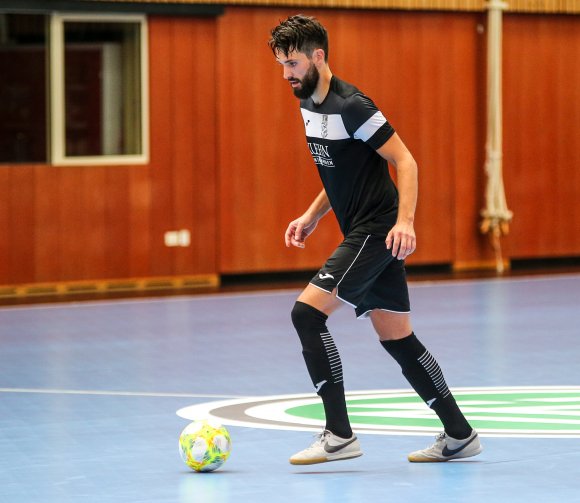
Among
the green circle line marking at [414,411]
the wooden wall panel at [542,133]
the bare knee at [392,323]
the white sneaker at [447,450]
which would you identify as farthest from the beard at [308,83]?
the wooden wall panel at [542,133]

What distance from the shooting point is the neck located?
211 inches

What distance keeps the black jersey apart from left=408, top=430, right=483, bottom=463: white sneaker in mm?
853

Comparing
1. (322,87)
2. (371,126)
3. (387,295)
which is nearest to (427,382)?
(387,295)

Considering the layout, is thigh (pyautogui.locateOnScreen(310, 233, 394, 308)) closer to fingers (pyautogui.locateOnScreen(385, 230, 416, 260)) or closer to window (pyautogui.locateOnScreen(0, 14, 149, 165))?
fingers (pyautogui.locateOnScreen(385, 230, 416, 260))

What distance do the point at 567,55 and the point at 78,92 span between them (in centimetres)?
534

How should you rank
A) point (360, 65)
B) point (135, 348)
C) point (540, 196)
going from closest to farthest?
1. point (135, 348)
2. point (360, 65)
3. point (540, 196)

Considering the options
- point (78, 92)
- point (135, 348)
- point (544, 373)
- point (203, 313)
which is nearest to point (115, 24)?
point (78, 92)

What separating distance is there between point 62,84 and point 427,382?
772cm

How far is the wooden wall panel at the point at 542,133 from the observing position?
47.4 feet

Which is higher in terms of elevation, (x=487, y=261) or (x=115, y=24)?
(x=115, y=24)

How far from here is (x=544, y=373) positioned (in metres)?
7.79

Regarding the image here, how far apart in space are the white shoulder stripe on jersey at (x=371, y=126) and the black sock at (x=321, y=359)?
0.68m

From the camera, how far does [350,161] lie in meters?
5.37

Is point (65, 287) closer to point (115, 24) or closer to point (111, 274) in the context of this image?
point (111, 274)
